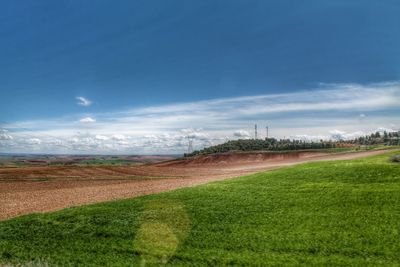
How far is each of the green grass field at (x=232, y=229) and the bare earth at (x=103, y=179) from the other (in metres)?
7.94

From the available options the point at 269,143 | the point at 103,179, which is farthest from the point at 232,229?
the point at 269,143

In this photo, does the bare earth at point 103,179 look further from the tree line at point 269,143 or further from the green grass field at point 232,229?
the tree line at point 269,143

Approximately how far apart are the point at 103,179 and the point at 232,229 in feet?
129

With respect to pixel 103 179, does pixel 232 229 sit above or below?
above

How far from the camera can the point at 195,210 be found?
60.1ft

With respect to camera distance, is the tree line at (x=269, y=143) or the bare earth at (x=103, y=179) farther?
the tree line at (x=269, y=143)

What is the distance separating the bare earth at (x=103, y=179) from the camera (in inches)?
1108

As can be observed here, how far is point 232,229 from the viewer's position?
593 inches

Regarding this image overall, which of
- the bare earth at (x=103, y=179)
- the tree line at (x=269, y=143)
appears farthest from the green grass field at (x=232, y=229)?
the tree line at (x=269, y=143)

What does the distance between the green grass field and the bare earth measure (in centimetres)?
794

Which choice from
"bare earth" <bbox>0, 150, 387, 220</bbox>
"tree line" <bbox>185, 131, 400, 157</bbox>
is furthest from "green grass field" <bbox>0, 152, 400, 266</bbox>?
"tree line" <bbox>185, 131, 400, 157</bbox>

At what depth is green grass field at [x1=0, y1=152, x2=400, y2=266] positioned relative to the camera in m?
12.3

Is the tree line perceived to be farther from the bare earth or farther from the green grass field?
the green grass field

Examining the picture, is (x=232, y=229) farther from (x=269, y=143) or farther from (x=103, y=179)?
(x=269, y=143)
